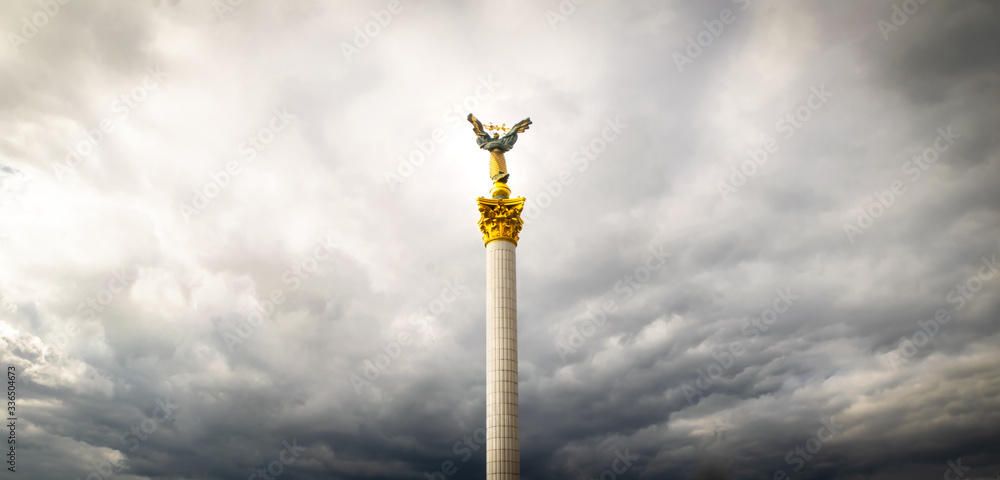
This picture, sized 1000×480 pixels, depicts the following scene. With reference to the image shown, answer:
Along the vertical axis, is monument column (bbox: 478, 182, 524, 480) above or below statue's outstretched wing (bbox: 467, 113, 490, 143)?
below

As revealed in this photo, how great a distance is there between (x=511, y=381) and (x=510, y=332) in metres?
3.02

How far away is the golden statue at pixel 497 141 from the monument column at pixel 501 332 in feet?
4.52

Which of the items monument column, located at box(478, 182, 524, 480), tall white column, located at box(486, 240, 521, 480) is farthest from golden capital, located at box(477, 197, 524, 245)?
tall white column, located at box(486, 240, 521, 480)

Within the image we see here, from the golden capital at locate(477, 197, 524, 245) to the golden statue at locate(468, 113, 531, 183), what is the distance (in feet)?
7.85

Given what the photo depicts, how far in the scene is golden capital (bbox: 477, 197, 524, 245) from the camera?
42469 mm

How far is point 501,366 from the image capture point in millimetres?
39344

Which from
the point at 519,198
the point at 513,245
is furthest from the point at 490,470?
the point at 519,198

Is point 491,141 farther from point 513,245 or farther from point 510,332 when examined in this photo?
point 510,332

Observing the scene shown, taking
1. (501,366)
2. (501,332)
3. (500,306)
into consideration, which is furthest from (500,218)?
(501,366)

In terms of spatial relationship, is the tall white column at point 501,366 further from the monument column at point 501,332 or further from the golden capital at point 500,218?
the golden capital at point 500,218

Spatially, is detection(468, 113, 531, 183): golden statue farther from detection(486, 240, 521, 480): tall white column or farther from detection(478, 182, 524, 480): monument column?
detection(486, 240, 521, 480): tall white column

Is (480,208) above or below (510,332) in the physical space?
above

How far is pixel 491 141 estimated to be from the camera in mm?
45438

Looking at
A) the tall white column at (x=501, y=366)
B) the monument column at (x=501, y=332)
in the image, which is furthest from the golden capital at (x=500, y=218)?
the tall white column at (x=501, y=366)
